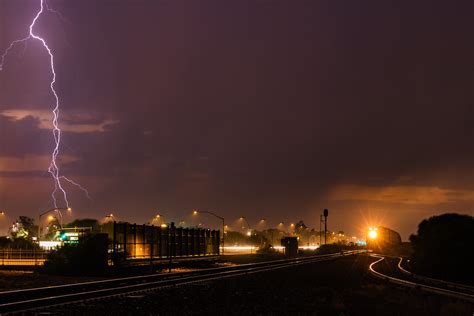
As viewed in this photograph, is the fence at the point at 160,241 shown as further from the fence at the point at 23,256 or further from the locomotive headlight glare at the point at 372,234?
the locomotive headlight glare at the point at 372,234

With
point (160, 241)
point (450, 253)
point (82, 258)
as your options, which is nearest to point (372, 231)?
point (160, 241)

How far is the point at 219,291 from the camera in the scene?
89.0ft

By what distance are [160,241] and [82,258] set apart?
35.0 ft

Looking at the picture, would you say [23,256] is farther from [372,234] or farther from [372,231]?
[372,231]

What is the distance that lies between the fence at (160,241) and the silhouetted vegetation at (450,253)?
20512 mm

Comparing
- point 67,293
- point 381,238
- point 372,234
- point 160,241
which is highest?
point 160,241

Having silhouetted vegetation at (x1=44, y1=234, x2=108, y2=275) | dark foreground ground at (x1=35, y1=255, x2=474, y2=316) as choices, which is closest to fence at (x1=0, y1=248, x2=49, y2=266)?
silhouetted vegetation at (x1=44, y1=234, x2=108, y2=275)

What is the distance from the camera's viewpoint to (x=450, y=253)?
45156 millimetres

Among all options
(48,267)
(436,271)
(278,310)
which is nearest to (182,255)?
(48,267)

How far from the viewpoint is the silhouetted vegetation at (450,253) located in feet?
142

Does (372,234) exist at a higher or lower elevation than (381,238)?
higher

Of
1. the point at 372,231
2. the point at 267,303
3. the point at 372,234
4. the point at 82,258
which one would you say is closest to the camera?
the point at 267,303

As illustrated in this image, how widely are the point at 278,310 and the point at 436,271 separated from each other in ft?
96.8

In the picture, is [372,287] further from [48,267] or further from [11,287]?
[48,267]
